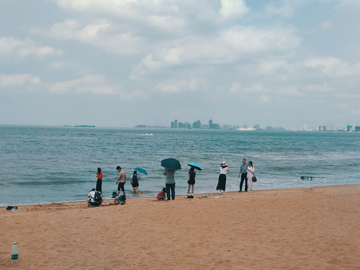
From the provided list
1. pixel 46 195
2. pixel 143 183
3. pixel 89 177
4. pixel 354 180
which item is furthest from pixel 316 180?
pixel 46 195

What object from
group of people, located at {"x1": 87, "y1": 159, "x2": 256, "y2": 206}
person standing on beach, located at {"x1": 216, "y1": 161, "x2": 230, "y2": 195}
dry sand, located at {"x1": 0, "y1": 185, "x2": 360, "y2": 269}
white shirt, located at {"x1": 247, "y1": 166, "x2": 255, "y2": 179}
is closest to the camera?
dry sand, located at {"x1": 0, "y1": 185, "x2": 360, "y2": 269}

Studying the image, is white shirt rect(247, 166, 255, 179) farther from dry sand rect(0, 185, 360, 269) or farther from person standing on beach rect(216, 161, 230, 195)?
dry sand rect(0, 185, 360, 269)

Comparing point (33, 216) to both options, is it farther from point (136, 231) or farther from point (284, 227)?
point (284, 227)

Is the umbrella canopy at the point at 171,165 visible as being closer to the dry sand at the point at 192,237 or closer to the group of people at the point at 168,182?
the group of people at the point at 168,182

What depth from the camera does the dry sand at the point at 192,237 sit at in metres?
6.61

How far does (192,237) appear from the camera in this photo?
8.35 m

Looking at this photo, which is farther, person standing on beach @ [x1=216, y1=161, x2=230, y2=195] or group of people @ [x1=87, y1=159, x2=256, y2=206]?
person standing on beach @ [x1=216, y1=161, x2=230, y2=195]

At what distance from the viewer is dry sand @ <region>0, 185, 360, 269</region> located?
260 inches

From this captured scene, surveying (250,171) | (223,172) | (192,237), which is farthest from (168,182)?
(250,171)

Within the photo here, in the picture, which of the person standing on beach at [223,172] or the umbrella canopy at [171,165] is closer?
the umbrella canopy at [171,165]

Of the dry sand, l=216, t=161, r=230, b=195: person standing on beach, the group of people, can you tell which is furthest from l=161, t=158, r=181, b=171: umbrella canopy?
l=216, t=161, r=230, b=195: person standing on beach

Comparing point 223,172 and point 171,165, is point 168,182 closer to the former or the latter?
point 171,165

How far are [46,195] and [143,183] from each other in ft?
22.5

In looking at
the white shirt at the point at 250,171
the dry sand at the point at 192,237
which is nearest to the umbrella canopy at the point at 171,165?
the dry sand at the point at 192,237
